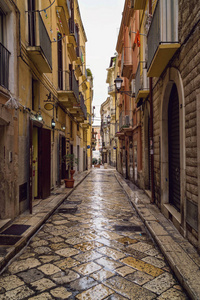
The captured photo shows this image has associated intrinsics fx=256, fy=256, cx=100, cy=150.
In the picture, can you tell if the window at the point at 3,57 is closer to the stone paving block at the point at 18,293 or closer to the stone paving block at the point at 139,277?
the stone paving block at the point at 18,293

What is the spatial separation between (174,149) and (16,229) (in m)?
4.23

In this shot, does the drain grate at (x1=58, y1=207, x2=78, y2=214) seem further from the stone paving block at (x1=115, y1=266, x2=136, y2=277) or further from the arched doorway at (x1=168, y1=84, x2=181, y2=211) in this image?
the stone paving block at (x1=115, y1=266, x2=136, y2=277)

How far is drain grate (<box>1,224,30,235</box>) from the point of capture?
17.5 ft

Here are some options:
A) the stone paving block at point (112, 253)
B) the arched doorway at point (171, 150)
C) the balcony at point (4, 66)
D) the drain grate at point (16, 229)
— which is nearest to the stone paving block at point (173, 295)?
the stone paving block at point (112, 253)

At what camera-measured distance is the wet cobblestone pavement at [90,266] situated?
3201mm

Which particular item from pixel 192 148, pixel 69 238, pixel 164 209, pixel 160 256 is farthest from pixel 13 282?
pixel 164 209

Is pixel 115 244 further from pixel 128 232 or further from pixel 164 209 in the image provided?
pixel 164 209

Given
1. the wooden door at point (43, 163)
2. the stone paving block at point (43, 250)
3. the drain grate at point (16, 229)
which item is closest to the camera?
the stone paving block at point (43, 250)

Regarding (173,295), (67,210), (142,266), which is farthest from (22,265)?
(67,210)

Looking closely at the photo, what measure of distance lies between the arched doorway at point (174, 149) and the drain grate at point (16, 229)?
11.7 feet

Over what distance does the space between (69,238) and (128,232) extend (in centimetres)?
132

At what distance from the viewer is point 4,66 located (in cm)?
598

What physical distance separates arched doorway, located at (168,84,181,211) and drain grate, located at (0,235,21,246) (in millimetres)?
3669

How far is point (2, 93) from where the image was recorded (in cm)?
557
